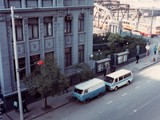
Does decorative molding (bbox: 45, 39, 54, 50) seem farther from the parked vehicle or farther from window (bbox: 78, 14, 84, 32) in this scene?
the parked vehicle

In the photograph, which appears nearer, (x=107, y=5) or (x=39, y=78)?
(x=39, y=78)

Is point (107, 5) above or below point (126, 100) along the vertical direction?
above

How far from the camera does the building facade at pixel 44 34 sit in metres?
21.5

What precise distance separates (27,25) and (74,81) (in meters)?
9.80

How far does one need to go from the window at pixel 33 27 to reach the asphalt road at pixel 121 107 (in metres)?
7.97

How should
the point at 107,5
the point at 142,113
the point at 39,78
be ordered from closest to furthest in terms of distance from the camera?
the point at 39,78, the point at 142,113, the point at 107,5

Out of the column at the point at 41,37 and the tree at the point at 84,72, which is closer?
the column at the point at 41,37

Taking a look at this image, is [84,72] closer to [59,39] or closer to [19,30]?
[59,39]

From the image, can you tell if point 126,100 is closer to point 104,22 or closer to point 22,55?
point 22,55

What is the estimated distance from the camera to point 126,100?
2533 centimetres

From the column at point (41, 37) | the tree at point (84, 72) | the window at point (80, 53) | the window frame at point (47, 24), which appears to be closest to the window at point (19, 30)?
the column at point (41, 37)

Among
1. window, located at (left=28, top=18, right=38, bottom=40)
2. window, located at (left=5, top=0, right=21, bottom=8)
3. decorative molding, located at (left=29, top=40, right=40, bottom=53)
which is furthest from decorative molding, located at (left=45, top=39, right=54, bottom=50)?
window, located at (left=5, top=0, right=21, bottom=8)

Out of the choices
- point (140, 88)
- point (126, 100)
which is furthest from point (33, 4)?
point (140, 88)

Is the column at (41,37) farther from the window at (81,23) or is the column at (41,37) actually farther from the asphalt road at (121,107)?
the asphalt road at (121,107)
